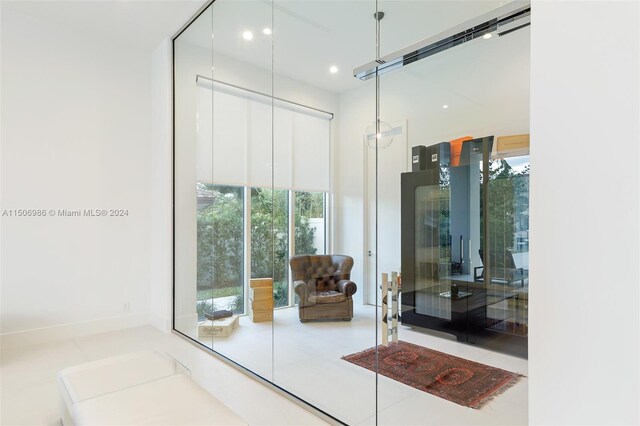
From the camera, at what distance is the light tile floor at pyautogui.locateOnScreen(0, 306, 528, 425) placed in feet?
7.79

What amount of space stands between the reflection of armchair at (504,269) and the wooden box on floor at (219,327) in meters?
2.58

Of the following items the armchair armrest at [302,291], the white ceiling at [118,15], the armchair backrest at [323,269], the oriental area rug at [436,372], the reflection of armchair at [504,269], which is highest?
the white ceiling at [118,15]

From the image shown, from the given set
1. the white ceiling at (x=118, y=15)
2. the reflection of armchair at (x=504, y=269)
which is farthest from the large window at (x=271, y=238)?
the white ceiling at (x=118, y=15)

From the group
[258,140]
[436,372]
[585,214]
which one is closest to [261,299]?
[258,140]

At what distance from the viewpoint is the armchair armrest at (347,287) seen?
260 centimetres

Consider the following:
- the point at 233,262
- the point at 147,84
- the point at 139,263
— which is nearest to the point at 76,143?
the point at 147,84

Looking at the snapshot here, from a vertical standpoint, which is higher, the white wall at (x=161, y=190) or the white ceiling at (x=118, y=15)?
the white ceiling at (x=118, y=15)

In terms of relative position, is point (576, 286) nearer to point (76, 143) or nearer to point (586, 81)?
point (586, 81)

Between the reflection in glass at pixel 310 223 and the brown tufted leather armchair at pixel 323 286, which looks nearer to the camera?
the brown tufted leather armchair at pixel 323 286

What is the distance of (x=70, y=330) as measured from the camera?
178 inches

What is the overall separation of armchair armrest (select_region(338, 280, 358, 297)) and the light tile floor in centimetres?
15

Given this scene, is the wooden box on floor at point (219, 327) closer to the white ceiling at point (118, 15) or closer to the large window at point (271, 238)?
the large window at point (271, 238)

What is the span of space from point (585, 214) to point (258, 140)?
2.99m

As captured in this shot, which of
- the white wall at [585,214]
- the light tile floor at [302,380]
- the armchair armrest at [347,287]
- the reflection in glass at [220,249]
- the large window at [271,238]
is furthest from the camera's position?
the reflection in glass at [220,249]
